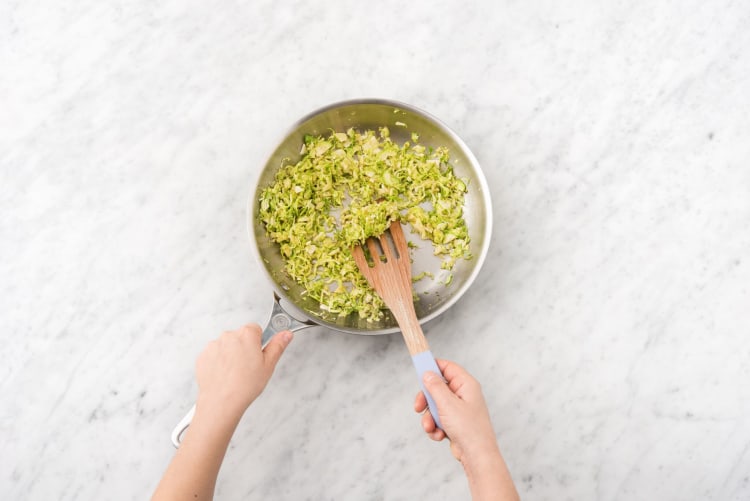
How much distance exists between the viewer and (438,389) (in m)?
1.44

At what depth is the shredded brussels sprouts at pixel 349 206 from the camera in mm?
1638

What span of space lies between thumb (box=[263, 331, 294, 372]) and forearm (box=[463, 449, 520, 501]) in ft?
1.98

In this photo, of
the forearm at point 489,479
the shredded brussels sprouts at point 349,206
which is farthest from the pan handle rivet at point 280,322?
the forearm at point 489,479

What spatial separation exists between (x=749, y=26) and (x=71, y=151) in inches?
92.6

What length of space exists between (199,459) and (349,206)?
83 cm

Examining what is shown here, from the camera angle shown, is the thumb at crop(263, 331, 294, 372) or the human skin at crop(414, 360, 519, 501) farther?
the thumb at crop(263, 331, 294, 372)

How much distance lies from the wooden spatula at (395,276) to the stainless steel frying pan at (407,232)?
0.06m

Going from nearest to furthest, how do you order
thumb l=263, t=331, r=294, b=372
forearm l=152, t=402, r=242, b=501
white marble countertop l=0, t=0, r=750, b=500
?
1. forearm l=152, t=402, r=242, b=501
2. thumb l=263, t=331, r=294, b=372
3. white marble countertop l=0, t=0, r=750, b=500

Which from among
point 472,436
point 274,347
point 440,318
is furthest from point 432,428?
point 274,347

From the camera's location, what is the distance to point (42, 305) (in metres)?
1.76

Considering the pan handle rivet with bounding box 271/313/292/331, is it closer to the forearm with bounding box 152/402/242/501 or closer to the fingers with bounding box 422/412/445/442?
the forearm with bounding box 152/402/242/501

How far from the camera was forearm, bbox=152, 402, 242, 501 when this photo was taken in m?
1.43

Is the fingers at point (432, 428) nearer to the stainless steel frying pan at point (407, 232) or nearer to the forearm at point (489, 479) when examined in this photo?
the forearm at point (489, 479)

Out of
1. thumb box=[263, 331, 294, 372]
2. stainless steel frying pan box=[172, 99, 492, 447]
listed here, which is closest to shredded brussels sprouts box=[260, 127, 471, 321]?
stainless steel frying pan box=[172, 99, 492, 447]
